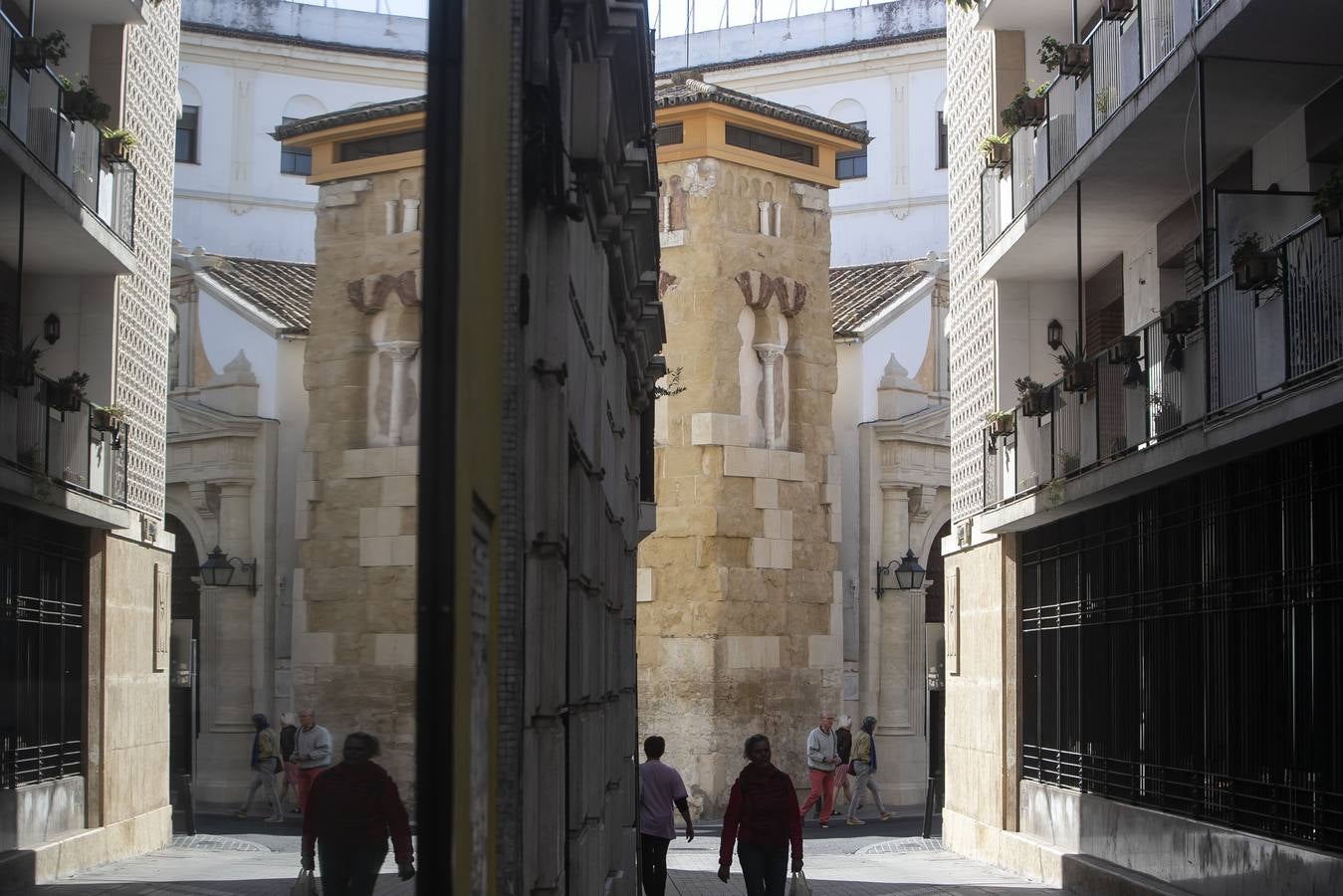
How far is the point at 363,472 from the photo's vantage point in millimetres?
4086

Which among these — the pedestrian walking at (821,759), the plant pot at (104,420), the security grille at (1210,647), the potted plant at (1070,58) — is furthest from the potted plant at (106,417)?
the pedestrian walking at (821,759)

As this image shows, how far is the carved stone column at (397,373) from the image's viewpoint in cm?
421

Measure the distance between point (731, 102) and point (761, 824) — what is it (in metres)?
23.0

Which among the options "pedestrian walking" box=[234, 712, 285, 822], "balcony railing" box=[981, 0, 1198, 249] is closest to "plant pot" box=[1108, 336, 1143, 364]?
"balcony railing" box=[981, 0, 1198, 249]

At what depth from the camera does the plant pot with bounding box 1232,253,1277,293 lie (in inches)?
573

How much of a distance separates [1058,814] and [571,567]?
12.1m

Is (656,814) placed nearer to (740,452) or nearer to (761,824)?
(761,824)

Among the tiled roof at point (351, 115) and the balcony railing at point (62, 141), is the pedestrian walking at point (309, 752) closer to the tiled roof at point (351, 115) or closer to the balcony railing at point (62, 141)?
the balcony railing at point (62, 141)

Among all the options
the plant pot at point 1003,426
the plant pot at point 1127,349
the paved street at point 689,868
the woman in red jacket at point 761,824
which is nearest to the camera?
the paved street at point 689,868

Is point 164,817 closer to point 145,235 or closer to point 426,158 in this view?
point 145,235

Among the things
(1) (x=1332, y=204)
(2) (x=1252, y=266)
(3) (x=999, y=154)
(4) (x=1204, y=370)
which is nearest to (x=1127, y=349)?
(4) (x=1204, y=370)

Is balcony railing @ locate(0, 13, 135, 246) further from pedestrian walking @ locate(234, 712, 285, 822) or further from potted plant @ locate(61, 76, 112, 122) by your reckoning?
pedestrian walking @ locate(234, 712, 285, 822)

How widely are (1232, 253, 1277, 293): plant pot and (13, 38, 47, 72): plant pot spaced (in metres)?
11.3

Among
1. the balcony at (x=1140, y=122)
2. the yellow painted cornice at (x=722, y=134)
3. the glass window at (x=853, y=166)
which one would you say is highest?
the glass window at (x=853, y=166)
